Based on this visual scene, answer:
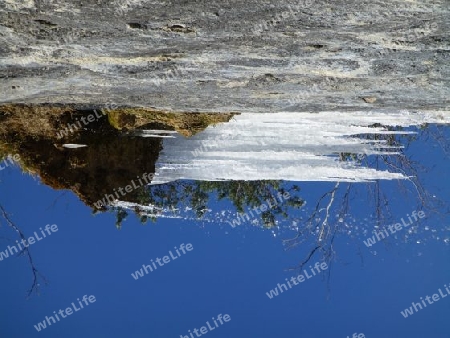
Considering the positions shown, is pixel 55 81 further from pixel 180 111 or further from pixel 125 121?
pixel 125 121

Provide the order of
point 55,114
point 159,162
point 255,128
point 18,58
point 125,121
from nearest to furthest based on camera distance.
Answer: point 18,58 < point 55,114 < point 125,121 < point 255,128 < point 159,162

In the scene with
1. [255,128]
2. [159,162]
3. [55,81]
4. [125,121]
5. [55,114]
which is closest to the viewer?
[55,81]

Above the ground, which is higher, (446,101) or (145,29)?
(145,29)

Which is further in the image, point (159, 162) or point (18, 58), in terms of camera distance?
point (159, 162)

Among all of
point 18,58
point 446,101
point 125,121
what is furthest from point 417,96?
point 125,121

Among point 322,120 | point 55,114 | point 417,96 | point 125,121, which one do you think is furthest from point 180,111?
point 417,96

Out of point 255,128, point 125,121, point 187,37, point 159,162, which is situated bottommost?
point 159,162
